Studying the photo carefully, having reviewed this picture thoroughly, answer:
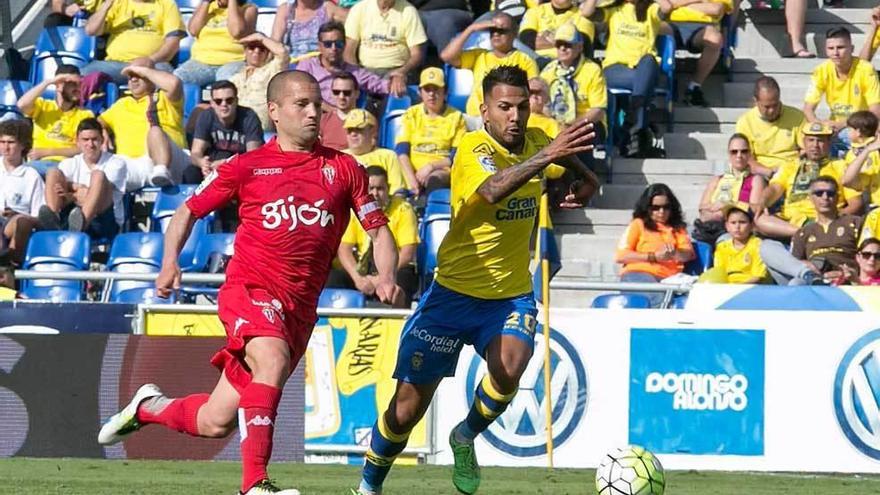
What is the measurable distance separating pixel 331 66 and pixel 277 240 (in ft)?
31.1

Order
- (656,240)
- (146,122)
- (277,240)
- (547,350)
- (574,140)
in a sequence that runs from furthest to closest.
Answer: (146,122)
(656,240)
(547,350)
(574,140)
(277,240)

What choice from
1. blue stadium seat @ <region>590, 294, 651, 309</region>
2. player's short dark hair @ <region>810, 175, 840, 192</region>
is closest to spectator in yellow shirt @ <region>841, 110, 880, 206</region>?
player's short dark hair @ <region>810, 175, 840, 192</region>

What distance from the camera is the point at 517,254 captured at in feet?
30.7

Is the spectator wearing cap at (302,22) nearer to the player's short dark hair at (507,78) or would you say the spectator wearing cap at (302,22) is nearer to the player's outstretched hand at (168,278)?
the player's short dark hair at (507,78)

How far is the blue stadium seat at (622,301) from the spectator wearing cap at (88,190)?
5.01m

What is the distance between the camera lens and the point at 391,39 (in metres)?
18.0

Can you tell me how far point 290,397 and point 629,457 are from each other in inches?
217

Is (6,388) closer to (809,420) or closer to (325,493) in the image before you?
(325,493)

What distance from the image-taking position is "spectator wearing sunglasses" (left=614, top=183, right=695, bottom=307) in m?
15.2

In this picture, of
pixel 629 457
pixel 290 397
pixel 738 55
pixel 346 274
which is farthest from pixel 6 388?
pixel 738 55

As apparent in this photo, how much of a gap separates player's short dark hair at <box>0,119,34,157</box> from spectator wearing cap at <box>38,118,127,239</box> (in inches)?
15.4

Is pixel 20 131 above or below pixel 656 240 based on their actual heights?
above

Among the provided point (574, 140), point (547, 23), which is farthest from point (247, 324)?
point (547, 23)

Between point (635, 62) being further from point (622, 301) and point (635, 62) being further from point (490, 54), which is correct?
point (622, 301)
